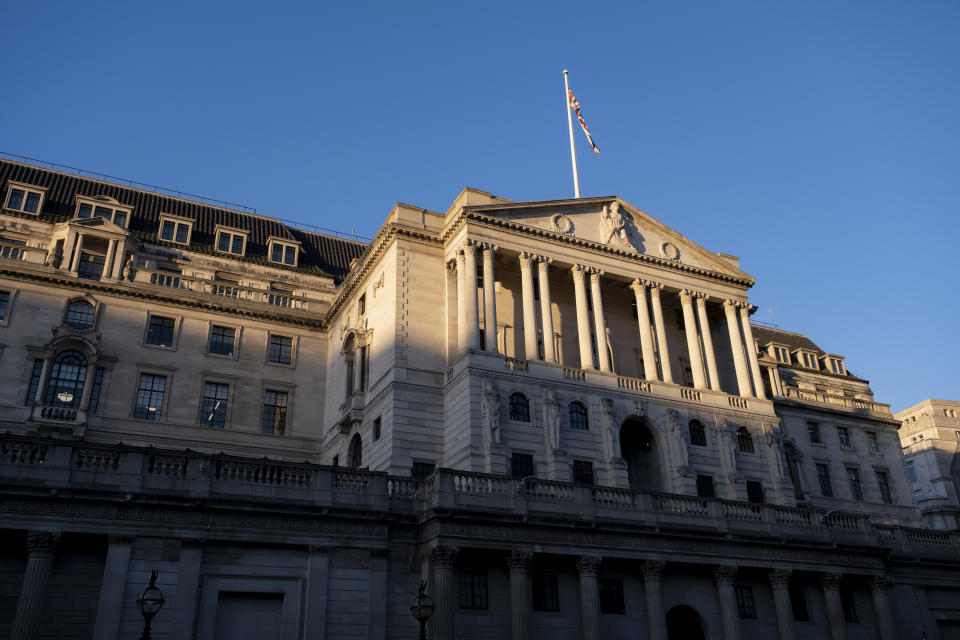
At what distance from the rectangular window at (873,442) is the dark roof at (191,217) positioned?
143ft

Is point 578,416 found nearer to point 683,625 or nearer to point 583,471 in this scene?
point 583,471

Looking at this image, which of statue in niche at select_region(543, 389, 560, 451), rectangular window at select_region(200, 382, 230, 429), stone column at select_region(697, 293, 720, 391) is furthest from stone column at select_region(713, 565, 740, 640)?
rectangular window at select_region(200, 382, 230, 429)

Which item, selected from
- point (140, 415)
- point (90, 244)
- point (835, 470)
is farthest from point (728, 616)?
point (90, 244)

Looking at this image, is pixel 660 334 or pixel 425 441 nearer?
pixel 425 441

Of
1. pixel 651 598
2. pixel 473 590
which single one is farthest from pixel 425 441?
pixel 651 598

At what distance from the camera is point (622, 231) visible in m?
52.3

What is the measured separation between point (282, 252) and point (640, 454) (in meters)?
32.4

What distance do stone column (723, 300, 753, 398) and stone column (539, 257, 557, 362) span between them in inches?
521

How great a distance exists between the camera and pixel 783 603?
39.5 meters

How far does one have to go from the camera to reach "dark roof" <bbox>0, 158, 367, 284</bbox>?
2349 inches

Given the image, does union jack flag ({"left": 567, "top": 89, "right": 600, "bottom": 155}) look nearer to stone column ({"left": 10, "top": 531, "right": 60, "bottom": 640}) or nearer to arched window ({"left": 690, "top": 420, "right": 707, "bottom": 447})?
arched window ({"left": 690, "top": 420, "right": 707, "bottom": 447})

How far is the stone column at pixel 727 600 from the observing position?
37.7m

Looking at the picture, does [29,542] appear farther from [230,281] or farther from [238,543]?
[230,281]

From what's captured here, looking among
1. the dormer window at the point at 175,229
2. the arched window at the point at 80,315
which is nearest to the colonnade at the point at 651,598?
the arched window at the point at 80,315
